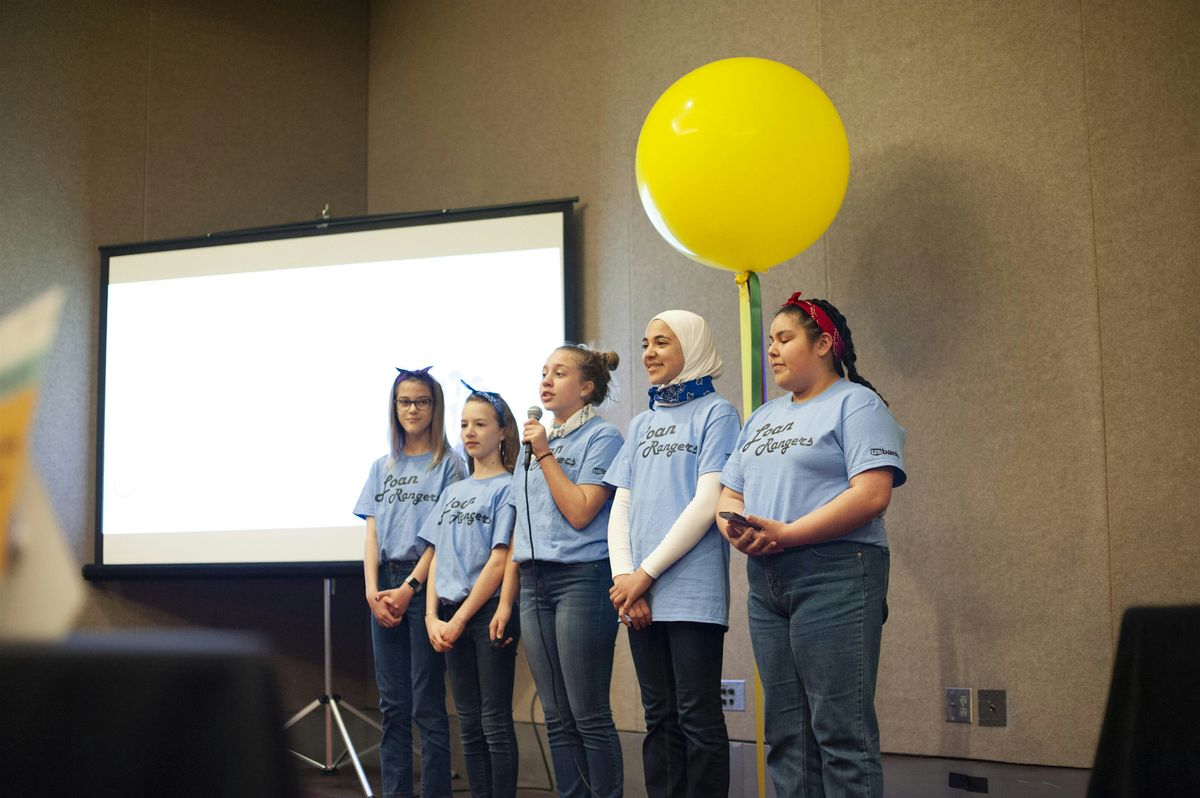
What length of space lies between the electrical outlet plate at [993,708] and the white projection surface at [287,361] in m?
1.74

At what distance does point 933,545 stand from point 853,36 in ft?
5.25

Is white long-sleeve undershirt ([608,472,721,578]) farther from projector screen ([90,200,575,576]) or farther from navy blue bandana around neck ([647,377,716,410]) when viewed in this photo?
projector screen ([90,200,575,576])

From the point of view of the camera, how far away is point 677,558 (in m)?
2.25

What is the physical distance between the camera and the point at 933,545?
317cm

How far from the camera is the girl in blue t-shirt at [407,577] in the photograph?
114 inches

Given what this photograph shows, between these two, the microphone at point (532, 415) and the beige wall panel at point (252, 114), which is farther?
the beige wall panel at point (252, 114)

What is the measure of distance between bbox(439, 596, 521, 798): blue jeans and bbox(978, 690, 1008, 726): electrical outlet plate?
4.40ft

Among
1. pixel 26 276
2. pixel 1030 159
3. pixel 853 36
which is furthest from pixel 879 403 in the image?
pixel 26 276

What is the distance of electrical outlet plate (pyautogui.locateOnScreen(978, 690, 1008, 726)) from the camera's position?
10.0ft

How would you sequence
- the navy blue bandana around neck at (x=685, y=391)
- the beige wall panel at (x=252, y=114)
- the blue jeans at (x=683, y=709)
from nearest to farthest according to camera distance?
1. the blue jeans at (x=683, y=709)
2. the navy blue bandana around neck at (x=685, y=391)
3. the beige wall panel at (x=252, y=114)

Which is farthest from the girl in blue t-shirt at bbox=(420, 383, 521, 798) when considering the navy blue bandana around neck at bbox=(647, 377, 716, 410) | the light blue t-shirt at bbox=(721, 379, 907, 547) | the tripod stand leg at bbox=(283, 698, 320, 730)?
the tripod stand leg at bbox=(283, 698, 320, 730)

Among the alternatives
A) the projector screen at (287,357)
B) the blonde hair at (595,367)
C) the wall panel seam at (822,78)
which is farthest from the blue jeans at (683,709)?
the projector screen at (287,357)

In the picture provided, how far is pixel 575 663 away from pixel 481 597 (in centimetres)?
39

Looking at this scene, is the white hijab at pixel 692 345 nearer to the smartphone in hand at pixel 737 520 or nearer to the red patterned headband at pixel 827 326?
the red patterned headband at pixel 827 326
